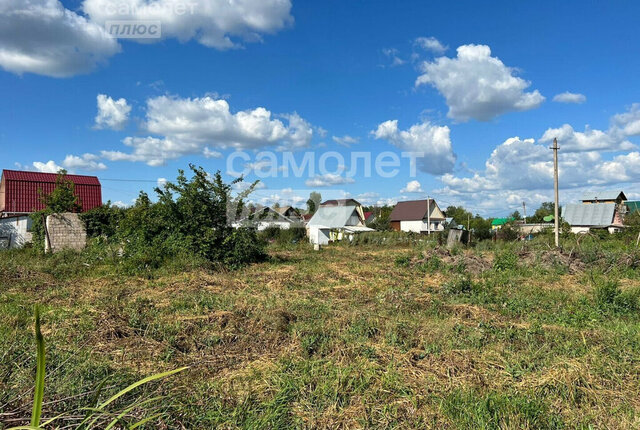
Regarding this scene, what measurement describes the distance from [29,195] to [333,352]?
25.6 m

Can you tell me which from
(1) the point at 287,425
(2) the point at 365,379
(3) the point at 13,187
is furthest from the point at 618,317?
(3) the point at 13,187

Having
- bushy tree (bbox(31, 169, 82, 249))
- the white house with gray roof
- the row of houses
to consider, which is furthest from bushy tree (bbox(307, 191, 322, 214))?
bushy tree (bbox(31, 169, 82, 249))

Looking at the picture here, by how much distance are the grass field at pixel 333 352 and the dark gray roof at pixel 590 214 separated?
32157 millimetres

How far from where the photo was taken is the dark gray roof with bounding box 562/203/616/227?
3419cm

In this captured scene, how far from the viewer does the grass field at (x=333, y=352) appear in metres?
2.95

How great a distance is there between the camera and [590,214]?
3569 cm

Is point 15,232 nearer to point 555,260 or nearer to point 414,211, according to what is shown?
point 555,260

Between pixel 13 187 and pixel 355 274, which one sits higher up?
pixel 13 187

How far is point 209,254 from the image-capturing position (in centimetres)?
1200

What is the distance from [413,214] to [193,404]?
139ft

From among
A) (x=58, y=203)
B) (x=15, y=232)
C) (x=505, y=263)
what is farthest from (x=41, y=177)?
(x=505, y=263)

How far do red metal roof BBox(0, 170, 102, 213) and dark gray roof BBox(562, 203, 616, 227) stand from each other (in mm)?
39856

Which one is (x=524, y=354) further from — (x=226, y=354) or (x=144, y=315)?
(x=144, y=315)

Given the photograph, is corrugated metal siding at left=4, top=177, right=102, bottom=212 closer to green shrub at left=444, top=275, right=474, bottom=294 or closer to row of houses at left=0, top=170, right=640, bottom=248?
row of houses at left=0, top=170, right=640, bottom=248
